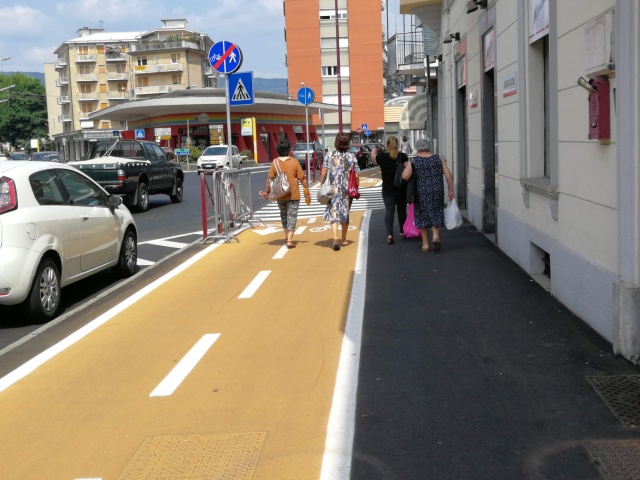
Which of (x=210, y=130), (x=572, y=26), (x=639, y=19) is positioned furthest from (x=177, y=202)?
(x=210, y=130)

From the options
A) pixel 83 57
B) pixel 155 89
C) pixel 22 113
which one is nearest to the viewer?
pixel 155 89

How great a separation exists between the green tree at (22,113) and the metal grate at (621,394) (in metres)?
132

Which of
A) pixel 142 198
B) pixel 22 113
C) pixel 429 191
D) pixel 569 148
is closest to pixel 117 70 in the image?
pixel 22 113

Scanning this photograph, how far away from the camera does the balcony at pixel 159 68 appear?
342 feet

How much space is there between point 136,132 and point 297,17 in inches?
964

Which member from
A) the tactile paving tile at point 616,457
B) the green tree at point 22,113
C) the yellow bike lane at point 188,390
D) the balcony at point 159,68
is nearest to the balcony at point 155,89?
the balcony at point 159,68

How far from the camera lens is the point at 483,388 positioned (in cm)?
A: 534

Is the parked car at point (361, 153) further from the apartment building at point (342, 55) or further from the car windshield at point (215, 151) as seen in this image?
the apartment building at point (342, 55)

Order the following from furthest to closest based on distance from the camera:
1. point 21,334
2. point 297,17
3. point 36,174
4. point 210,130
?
point 297,17
point 210,130
point 36,174
point 21,334

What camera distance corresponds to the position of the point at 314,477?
4.02m

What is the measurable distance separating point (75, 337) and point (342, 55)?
82.1m

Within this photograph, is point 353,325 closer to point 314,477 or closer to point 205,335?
point 205,335

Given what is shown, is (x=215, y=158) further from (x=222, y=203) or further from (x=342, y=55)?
(x=342, y=55)

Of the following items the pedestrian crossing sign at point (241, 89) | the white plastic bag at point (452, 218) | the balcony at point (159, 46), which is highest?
the balcony at point (159, 46)
